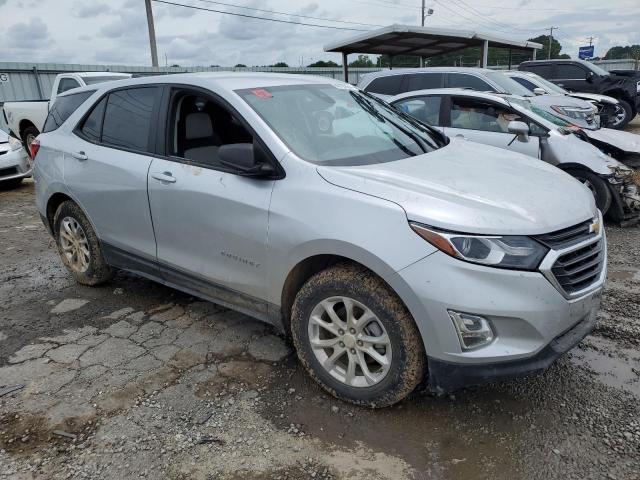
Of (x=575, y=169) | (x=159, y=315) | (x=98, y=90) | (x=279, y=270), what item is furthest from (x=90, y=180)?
(x=575, y=169)

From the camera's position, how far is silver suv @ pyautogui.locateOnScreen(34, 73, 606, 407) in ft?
7.77

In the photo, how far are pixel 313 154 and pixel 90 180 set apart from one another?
80.0 inches

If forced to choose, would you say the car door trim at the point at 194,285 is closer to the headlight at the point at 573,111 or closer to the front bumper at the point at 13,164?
the front bumper at the point at 13,164

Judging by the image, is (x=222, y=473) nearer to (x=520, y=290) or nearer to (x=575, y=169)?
(x=520, y=290)

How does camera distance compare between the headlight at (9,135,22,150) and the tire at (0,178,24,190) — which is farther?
the tire at (0,178,24,190)

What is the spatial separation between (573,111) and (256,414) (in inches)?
359

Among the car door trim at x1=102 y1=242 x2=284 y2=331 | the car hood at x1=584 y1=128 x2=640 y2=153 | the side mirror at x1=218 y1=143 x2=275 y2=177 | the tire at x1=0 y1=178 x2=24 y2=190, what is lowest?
the tire at x1=0 y1=178 x2=24 y2=190

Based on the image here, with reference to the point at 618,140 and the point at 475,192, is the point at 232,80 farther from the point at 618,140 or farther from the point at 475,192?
the point at 618,140

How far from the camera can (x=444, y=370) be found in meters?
2.45

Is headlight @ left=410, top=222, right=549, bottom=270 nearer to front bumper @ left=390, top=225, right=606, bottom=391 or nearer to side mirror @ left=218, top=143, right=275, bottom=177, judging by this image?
front bumper @ left=390, top=225, right=606, bottom=391

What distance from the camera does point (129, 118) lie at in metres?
3.90

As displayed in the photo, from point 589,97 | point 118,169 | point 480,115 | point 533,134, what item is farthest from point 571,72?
point 118,169

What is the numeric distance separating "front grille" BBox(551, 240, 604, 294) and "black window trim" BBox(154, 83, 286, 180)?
150 cm

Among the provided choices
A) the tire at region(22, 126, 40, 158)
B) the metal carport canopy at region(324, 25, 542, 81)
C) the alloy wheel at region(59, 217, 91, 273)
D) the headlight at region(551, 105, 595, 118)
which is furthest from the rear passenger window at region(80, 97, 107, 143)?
the metal carport canopy at region(324, 25, 542, 81)
